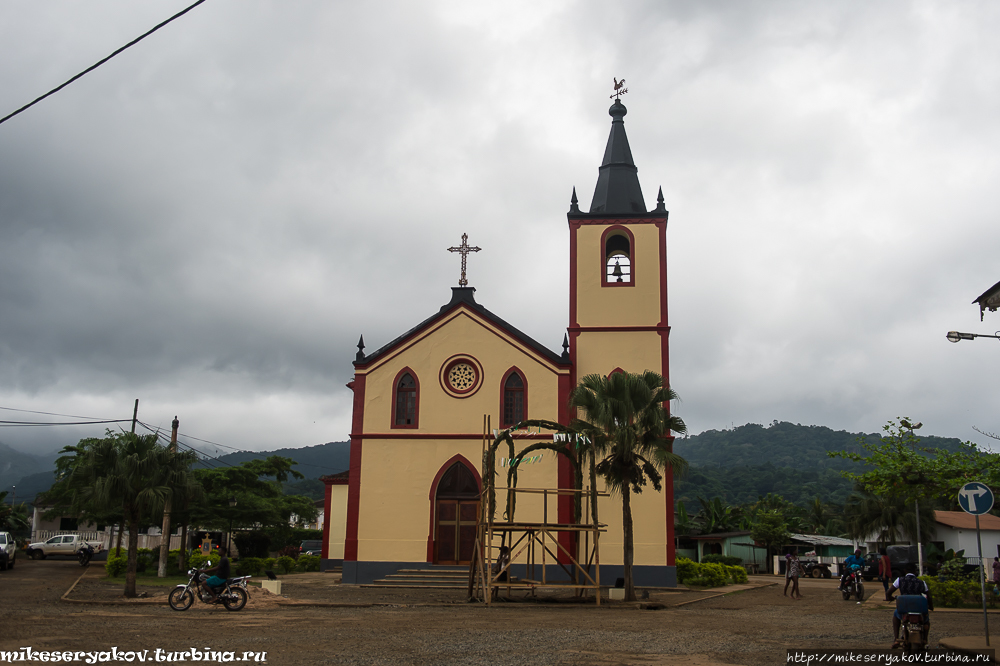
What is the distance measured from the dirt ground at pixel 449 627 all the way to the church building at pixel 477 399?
4.28 meters

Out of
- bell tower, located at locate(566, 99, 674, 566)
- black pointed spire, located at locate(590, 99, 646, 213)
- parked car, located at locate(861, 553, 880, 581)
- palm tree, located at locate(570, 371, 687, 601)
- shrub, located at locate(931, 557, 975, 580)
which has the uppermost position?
black pointed spire, located at locate(590, 99, 646, 213)

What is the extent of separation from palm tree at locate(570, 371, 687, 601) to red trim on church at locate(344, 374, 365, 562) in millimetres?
8955

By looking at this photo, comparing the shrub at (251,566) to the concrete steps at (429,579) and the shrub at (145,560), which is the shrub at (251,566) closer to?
the shrub at (145,560)

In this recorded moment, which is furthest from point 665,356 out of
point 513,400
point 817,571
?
point 817,571

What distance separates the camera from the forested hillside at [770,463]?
92.1 m

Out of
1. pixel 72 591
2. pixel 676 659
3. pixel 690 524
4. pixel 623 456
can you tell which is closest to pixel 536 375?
pixel 623 456

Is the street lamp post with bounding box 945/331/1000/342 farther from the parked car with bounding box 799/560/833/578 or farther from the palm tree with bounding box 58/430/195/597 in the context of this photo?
the parked car with bounding box 799/560/833/578

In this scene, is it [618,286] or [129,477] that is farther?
[618,286]

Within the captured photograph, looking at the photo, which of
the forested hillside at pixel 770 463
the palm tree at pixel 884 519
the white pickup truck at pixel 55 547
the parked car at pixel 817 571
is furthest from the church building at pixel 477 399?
the forested hillside at pixel 770 463

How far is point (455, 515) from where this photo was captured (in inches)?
1069

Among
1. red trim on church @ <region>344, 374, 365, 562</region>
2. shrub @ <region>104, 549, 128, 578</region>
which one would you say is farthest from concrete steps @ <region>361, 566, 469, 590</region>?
shrub @ <region>104, 549, 128, 578</region>

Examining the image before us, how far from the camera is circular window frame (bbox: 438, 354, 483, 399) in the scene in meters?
28.0

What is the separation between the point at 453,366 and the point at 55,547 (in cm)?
2871

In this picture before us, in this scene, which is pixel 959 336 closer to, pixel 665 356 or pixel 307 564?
pixel 665 356
